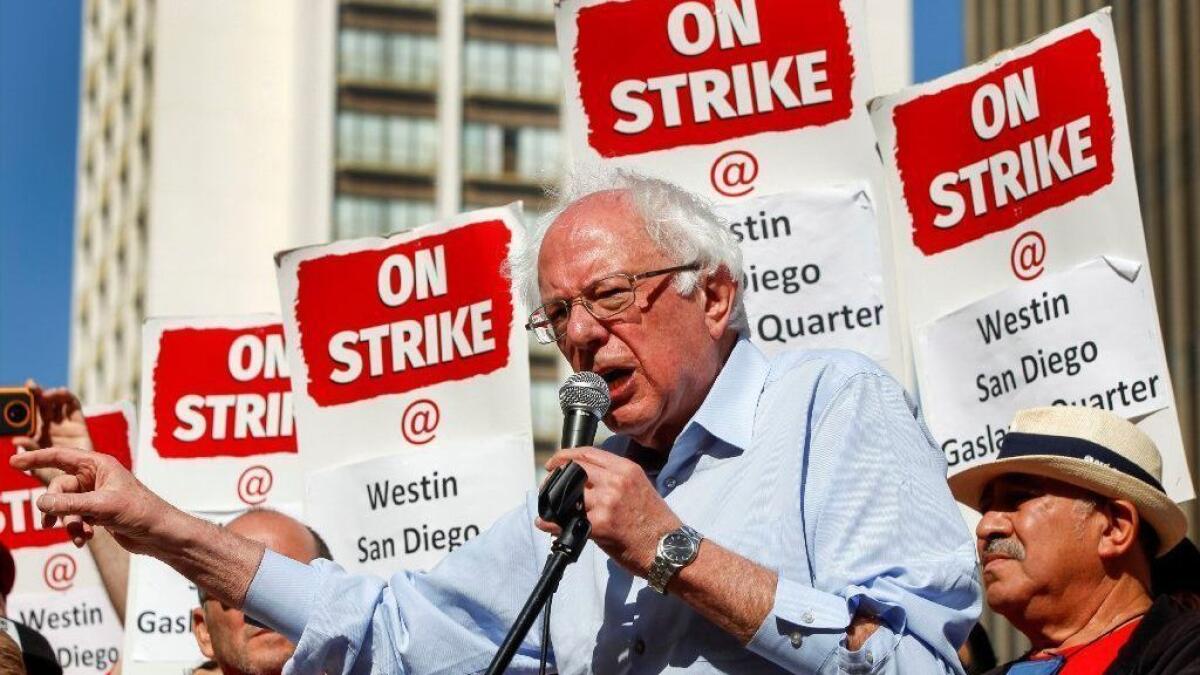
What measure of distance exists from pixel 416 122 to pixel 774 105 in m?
57.5

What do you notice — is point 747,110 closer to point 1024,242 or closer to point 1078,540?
point 1024,242

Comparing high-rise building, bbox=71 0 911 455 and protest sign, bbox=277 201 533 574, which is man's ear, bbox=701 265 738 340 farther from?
high-rise building, bbox=71 0 911 455

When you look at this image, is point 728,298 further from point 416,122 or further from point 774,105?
point 416,122

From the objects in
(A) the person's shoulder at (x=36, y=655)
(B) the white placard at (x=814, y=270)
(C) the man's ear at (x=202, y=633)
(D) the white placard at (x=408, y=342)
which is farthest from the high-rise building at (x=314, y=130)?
(A) the person's shoulder at (x=36, y=655)

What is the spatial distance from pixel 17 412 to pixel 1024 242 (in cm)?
296

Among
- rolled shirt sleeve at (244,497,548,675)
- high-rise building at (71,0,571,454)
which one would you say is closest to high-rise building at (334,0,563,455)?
high-rise building at (71,0,571,454)

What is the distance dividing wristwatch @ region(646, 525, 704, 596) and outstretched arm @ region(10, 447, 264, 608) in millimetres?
919

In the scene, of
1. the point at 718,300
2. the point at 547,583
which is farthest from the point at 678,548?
the point at 718,300

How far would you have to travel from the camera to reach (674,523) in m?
3.32

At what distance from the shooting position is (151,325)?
8.33m

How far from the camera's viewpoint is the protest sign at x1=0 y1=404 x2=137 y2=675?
863cm

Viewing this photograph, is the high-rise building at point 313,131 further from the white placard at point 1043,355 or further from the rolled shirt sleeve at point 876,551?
the rolled shirt sleeve at point 876,551

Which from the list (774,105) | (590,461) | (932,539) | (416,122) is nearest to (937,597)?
(932,539)

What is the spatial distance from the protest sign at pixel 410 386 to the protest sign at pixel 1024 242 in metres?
1.42
